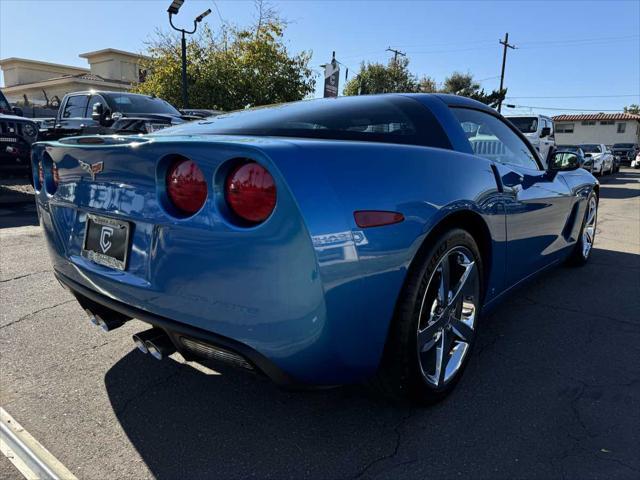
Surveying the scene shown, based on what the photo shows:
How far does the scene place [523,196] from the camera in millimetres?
2820

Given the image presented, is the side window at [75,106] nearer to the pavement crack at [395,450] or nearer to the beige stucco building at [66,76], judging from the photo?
the pavement crack at [395,450]

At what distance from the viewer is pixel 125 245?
186 centimetres

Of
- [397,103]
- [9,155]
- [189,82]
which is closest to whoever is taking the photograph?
[397,103]

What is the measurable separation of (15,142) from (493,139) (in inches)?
332

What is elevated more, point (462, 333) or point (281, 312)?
point (281, 312)

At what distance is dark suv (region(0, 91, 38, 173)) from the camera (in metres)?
8.30

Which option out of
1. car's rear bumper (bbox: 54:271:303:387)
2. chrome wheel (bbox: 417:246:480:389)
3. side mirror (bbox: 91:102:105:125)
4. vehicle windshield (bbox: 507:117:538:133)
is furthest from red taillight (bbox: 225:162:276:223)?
vehicle windshield (bbox: 507:117:538:133)

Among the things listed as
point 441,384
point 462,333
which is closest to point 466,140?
point 462,333

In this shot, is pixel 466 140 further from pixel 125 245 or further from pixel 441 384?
pixel 125 245

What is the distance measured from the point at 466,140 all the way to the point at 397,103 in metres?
0.41

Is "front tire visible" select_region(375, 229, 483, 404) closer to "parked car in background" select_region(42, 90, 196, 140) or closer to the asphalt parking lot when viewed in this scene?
the asphalt parking lot

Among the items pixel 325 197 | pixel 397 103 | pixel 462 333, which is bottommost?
pixel 462 333

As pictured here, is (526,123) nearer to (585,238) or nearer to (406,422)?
(585,238)

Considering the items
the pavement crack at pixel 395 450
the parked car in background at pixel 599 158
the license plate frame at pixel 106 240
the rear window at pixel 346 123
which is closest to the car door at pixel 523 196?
the rear window at pixel 346 123
